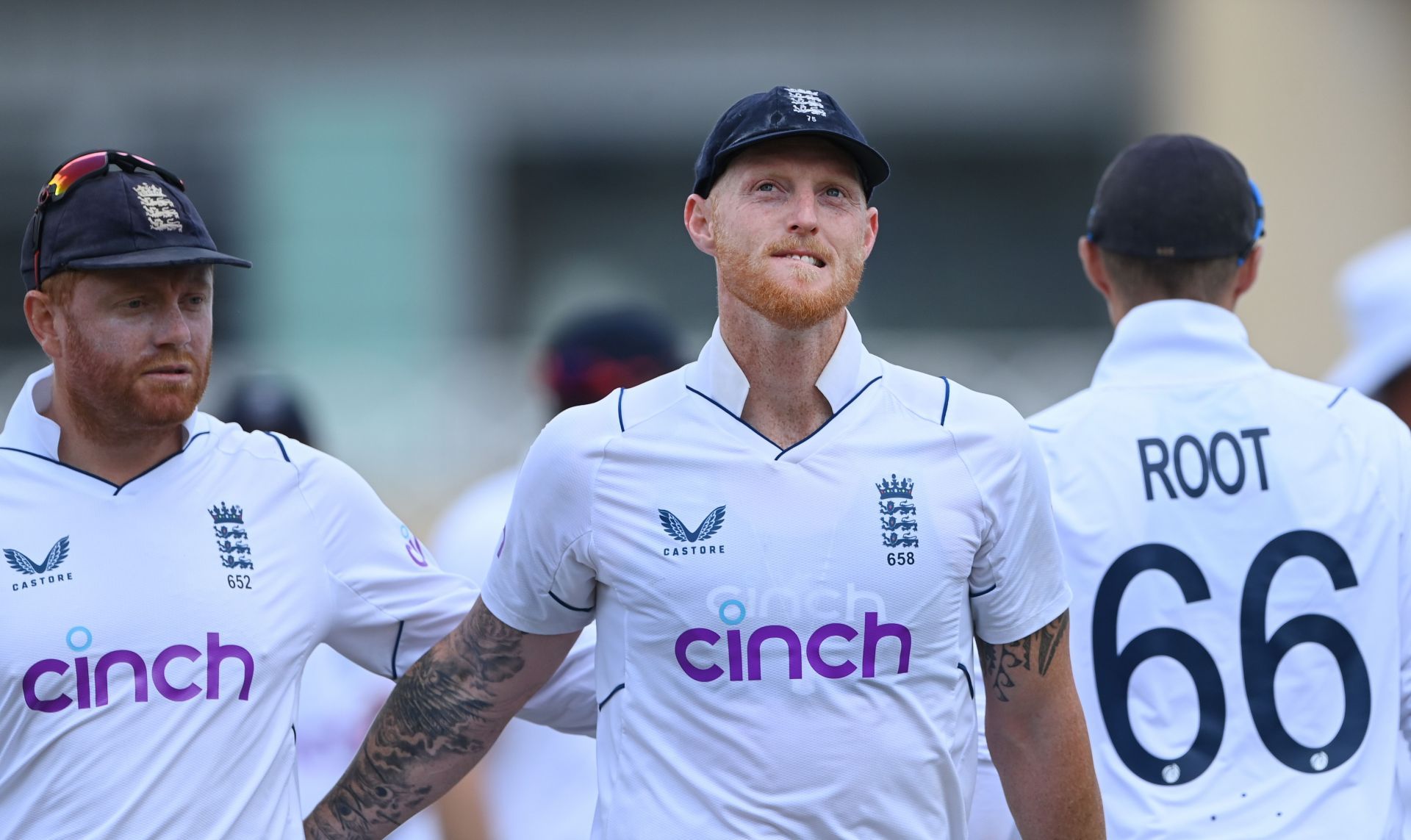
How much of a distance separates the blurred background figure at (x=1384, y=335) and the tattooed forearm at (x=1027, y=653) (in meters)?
1.97

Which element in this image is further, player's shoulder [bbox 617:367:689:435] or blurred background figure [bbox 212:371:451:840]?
blurred background figure [bbox 212:371:451:840]

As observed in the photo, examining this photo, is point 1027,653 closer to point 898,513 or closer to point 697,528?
point 898,513

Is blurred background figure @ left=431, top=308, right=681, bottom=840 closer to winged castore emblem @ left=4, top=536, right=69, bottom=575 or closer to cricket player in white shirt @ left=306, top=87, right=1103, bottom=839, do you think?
cricket player in white shirt @ left=306, top=87, right=1103, bottom=839

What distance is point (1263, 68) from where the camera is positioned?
645 inches

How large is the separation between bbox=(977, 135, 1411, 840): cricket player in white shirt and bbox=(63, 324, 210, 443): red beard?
198cm

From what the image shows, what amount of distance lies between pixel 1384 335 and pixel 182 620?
3.50m

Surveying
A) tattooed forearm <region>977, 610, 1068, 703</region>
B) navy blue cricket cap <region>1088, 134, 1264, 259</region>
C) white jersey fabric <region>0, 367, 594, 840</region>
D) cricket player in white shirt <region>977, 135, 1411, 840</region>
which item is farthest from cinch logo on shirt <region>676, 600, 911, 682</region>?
navy blue cricket cap <region>1088, 134, 1264, 259</region>

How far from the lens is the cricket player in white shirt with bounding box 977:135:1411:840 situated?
4188mm

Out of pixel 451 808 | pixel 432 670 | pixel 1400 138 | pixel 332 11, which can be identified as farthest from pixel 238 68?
pixel 432 670

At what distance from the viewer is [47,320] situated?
4039mm

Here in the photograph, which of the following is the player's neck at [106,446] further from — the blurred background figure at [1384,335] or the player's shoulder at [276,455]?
the blurred background figure at [1384,335]

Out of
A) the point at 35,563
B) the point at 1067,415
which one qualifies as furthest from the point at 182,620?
the point at 1067,415

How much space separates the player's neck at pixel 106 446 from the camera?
3979 millimetres

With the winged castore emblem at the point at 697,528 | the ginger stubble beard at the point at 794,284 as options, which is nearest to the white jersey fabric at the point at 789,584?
the winged castore emblem at the point at 697,528
